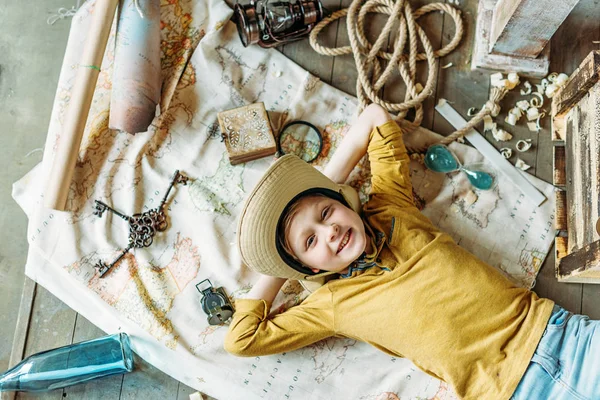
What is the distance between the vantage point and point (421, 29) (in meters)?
2.14

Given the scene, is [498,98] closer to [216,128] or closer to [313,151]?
[313,151]

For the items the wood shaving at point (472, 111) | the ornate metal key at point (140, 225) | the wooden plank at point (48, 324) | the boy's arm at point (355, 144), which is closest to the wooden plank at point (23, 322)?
the wooden plank at point (48, 324)

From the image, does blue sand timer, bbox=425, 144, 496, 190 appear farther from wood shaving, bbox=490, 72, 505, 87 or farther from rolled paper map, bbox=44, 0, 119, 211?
rolled paper map, bbox=44, 0, 119, 211

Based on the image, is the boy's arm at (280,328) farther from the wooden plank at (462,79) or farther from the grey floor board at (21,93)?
the grey floor board at (21,93)

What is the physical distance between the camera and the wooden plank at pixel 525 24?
180 centimetres

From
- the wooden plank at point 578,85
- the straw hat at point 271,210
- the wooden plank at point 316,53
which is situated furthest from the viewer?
the wooden plank at point 316,53

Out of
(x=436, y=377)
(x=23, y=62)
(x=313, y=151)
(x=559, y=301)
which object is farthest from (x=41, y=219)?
(x=559, y=301)

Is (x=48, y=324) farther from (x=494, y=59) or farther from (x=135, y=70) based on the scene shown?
(x=494, y=59)

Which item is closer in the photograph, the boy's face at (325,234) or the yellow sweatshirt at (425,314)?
the boy's face at (325,234)

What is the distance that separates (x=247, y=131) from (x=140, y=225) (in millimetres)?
520

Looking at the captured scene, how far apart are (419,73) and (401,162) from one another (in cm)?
49

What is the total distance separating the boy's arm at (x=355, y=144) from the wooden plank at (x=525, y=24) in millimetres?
512

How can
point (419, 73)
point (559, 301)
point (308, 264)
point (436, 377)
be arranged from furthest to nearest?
point (419, 73), point (559, 301), point (436, 377), point (308, 264)

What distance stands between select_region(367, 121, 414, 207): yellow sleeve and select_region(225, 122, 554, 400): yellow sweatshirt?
14 mm
